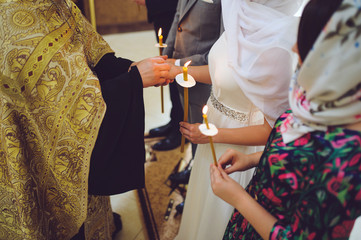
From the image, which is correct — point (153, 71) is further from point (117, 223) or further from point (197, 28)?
point (117, 223)

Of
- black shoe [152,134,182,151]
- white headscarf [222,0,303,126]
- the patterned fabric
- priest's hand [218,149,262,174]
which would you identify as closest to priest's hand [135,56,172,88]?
white headscarf [222,0,303,126]

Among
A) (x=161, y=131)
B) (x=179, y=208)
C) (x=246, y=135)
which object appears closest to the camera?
(x=246, y=135)

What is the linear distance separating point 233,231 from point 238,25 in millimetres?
881

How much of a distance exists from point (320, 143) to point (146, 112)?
9.26ft

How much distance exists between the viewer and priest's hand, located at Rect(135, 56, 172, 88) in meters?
1.37

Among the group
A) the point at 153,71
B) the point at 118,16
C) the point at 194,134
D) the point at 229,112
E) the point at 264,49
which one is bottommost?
the point at 118,16

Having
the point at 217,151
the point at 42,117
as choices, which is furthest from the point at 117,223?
the point at 42,117

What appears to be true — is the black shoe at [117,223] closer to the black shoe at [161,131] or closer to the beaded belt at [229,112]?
the black shoe at [161,131]

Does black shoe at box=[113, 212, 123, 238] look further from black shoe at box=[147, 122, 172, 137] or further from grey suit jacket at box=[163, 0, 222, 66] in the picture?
grey suit jacket at box=[163, 0, 222, 66]

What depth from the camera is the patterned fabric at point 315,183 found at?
0.66 meters

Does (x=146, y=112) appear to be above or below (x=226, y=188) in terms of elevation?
below

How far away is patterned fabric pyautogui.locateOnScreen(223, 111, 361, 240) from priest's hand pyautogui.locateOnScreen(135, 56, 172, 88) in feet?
2.34

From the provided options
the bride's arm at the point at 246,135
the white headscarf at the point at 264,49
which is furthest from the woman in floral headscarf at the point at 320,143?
the bride's arm at the point at 246,135

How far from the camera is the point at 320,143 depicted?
729 millimetres
